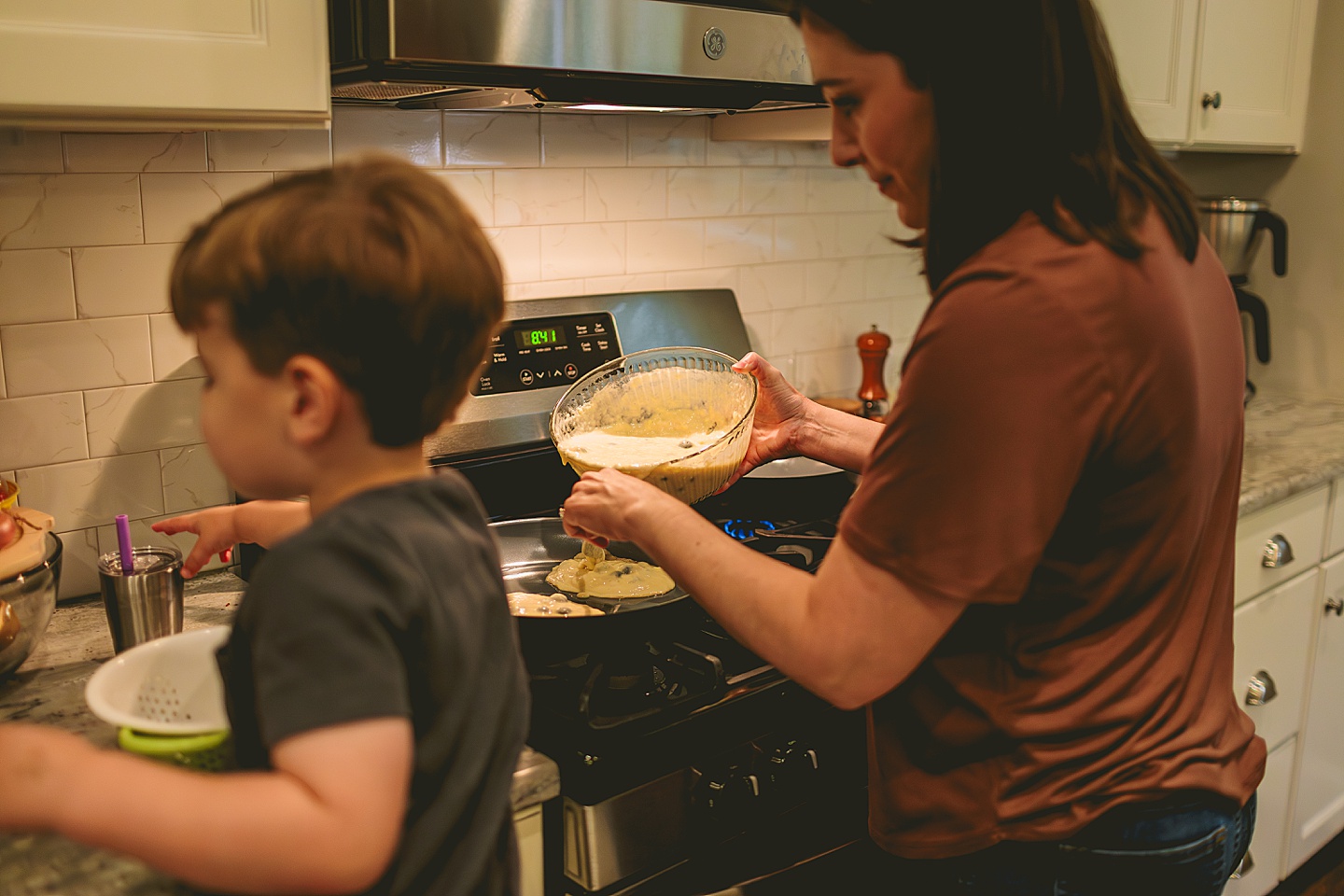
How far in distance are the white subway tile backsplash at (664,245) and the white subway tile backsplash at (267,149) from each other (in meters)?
0.56

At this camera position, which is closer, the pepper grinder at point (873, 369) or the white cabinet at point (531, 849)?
the white cabinet at point (531, 849)

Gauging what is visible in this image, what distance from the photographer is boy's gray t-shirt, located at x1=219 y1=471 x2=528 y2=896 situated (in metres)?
0.64

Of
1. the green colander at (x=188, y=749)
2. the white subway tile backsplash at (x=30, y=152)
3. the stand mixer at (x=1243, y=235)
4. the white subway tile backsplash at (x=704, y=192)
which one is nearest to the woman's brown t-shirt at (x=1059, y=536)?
the green colander at (x=188, y=749)

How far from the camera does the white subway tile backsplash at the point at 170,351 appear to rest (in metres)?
1.49

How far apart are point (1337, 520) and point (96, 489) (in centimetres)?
220

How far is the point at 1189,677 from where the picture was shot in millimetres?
961

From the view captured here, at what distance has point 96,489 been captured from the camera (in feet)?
4.84

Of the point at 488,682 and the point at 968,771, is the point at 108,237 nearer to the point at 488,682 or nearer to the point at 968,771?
the point at 488,682

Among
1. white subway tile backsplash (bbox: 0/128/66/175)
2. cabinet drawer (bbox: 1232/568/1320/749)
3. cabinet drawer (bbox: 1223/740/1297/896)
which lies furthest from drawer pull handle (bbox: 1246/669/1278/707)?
white subway tile backsplash (bbox: 0/128/66/175)

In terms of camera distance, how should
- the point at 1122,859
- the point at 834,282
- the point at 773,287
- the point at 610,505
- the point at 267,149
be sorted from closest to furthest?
the point at 1122,859
the point at 610,505
the point at 267,149
the point at 773,287
the point at 834,282

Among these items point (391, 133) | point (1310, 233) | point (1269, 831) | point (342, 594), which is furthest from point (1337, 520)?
point (342, 594)

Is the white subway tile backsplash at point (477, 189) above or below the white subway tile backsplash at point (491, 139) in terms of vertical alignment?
below

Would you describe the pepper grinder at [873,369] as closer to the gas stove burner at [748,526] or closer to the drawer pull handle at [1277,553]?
the gas stove burner at [748,526]

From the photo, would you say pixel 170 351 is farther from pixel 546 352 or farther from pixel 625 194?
pixel 625 194
